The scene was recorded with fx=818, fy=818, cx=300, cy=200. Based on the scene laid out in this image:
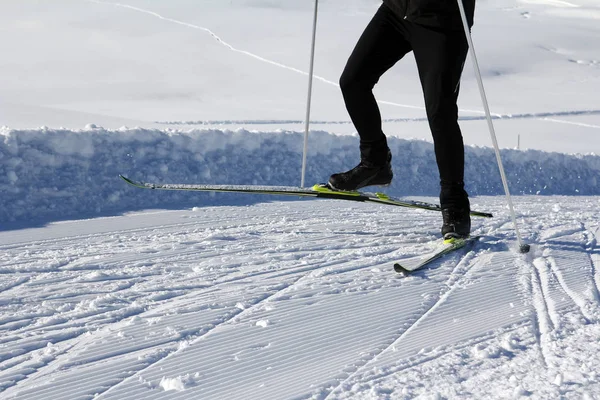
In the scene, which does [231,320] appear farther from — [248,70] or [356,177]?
[248,70]

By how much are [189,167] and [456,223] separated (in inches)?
113

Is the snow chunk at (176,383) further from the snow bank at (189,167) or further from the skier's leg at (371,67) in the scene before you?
the snow bank at (189,167)

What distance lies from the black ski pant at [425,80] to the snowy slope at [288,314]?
0.47 meters

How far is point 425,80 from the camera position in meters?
4.26

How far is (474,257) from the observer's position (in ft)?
14.0

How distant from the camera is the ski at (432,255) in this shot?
151 inches

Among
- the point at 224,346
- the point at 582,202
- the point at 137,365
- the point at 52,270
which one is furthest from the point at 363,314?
the point at 582,202

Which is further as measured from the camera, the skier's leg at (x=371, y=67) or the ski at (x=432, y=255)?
the skier's leg at (x=371, y=67)

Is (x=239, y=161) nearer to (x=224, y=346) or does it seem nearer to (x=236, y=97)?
(x=224, y=346)

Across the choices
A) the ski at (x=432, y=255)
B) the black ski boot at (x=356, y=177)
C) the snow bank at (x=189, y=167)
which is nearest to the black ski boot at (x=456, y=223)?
the ski at (x=432, y=255)

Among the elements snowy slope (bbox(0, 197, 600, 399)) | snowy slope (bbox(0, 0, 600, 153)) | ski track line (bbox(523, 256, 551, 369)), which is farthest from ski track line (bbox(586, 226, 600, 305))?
snowy slope (bbox(0, 0, 600, 153))

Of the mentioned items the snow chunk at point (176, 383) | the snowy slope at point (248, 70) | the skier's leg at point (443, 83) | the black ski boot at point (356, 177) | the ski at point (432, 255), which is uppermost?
the snowy slope at point (248, 70)

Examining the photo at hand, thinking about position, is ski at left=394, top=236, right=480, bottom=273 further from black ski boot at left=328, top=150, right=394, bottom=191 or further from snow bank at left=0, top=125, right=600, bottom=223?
snow bank at left=0, top=125, right=600, bottom=223

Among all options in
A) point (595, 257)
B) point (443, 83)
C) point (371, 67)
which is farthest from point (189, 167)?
point (595, 257)
